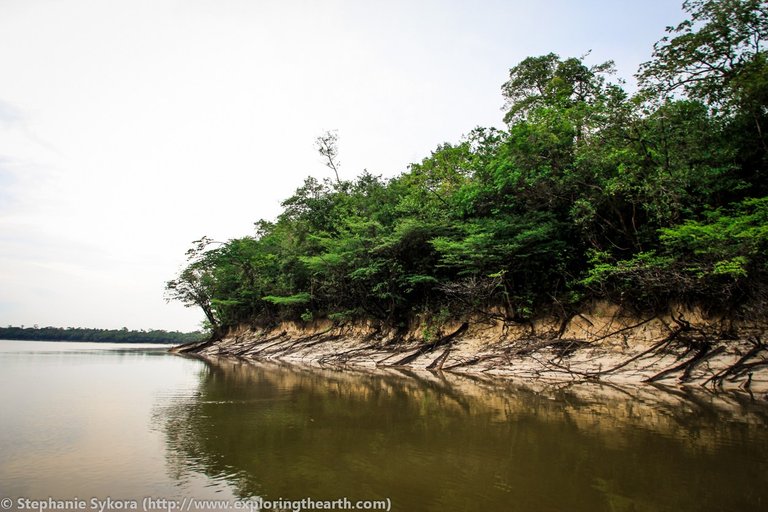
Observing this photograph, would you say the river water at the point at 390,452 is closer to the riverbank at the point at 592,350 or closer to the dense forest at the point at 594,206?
the riverbank at the point at 592,350

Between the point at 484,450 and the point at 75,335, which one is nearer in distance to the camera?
the point at 484,450

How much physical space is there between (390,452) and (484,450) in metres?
1.13

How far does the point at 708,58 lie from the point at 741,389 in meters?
10.2

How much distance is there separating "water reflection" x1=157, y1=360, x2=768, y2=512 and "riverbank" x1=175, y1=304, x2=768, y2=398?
7.93 ft

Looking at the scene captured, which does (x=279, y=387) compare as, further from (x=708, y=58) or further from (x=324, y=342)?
(x=708, y=58)

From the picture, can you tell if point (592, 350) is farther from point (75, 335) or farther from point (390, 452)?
point (75, 335)

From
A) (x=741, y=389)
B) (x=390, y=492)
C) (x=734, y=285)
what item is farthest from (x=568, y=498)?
(x=734, y=285)

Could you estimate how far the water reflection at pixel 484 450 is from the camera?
338 cm

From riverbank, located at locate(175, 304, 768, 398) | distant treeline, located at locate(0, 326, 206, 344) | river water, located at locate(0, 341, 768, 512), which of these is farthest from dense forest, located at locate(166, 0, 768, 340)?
distant treeline, located at locate(0, 326, 206, 344)

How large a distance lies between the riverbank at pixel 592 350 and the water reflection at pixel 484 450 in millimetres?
2416

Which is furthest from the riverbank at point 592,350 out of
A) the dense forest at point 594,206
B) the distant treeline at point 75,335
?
the distant treeline at point 75,335

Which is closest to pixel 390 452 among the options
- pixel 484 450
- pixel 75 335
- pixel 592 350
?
pixel 484 450

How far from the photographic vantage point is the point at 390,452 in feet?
14.9

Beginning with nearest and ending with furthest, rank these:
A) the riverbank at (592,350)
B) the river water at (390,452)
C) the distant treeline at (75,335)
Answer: the river water at (390,452), the riverbank at (592,350), the distant treeline at (75,335)
